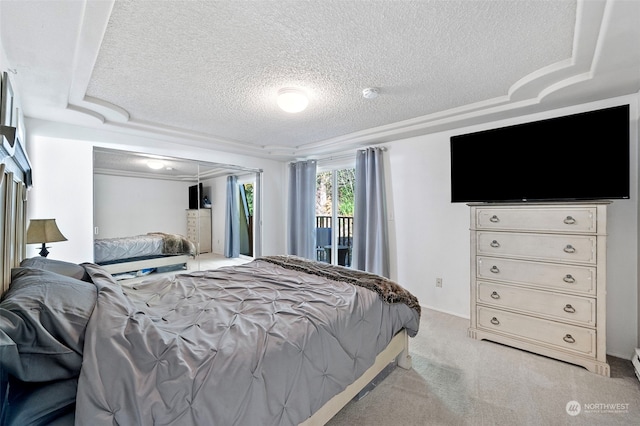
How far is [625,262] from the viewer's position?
2.35 metres

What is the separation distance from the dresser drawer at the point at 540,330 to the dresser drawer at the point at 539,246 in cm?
56

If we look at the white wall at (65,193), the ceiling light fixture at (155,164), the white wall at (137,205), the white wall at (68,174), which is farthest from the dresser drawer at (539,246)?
the white wall at (65,193)

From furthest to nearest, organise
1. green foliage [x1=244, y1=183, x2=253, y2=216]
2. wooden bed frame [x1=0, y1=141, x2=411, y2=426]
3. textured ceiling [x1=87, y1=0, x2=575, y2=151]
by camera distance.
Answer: green foliage [x1=244, y1=183, x2=253, y2=216], textured ceiling [x1=87, y1=0, x2=575, y2=151], wooden bed frame [x1=0, y1=141, x2=411, y2=426]

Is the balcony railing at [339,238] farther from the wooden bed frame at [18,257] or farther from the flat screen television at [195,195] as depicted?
the wooden bed frame at [18,257]

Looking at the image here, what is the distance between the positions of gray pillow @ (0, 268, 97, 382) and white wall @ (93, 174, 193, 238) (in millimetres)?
2532

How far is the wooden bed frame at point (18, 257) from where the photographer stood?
1.37 m

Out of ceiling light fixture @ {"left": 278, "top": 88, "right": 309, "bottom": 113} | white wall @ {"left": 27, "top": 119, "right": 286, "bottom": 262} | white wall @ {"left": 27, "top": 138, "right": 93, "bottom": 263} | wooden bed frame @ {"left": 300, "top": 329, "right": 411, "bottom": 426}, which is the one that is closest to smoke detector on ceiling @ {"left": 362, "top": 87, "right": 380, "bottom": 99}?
ceiling light fixture @ {"left": 278, "top": 88, "right": 309, "bottom": 113}

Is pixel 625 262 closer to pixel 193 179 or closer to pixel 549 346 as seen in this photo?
pixel 549 346

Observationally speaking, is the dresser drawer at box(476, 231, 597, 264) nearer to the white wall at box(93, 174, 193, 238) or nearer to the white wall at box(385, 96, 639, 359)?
the white wall at box(385, 96, 639, 359)

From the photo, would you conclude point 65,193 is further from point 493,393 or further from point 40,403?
point 493,393

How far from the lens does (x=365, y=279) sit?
7.20 ft

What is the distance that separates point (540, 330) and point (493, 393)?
91cm

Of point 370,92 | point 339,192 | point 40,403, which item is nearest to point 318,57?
point 370,92

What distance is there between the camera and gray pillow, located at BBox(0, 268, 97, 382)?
32.9 inches
